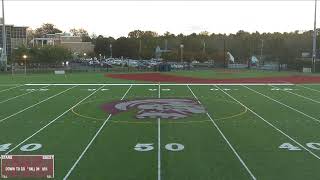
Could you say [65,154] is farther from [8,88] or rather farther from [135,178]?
[8,88]

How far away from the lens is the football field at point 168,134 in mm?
12961

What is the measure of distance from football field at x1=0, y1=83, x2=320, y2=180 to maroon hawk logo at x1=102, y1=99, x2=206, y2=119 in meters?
0.05

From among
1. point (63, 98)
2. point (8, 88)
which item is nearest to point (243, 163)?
point (63, 98)

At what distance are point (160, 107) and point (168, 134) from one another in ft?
23.2

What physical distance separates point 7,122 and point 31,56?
5962cm

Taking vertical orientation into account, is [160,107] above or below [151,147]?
above

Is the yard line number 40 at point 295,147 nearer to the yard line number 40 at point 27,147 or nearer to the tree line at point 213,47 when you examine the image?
the yard line number 40 at point 27,147

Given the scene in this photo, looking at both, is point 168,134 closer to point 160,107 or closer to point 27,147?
point 27,147

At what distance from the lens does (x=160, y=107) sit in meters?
24.6

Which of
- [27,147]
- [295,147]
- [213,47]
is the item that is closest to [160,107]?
[27,147]

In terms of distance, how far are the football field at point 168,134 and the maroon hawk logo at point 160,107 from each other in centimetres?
5

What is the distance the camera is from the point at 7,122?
2072cm
